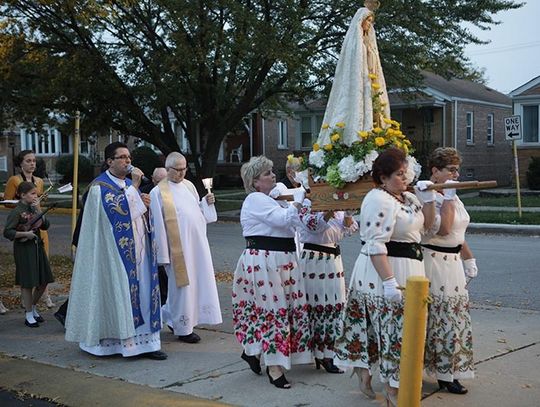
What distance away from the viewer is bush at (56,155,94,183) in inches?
1839

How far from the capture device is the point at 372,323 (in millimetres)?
5277

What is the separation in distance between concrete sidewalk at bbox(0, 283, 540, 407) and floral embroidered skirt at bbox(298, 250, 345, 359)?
0.29 m

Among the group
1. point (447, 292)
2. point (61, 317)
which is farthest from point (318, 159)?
point (61, 317)

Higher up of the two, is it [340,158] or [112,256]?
[340,158]

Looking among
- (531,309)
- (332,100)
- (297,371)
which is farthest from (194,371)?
(531,309)

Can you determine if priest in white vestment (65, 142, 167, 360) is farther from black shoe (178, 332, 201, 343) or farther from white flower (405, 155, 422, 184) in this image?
white flower (405, 155, 422, 184)

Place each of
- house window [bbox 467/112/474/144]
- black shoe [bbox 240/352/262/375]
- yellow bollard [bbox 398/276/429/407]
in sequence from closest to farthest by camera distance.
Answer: yellow bollard [bbox 398/276/429/407], black shoe [bbox 240/352/262/375], house window [bbox 467/112/474/144]

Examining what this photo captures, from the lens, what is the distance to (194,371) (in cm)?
644

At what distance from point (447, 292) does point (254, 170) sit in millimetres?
1857

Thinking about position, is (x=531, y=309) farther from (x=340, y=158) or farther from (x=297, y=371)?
(x=340, y=158)

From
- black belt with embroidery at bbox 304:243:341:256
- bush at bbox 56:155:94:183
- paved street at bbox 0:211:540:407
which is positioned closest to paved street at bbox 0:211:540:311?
paved street at bbox 0:211:540:407

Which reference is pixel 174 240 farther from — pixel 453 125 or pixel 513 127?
pixel 453 125

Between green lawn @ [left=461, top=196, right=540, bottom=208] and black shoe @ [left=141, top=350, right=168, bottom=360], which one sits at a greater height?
green lawn @ [left=461, top=196, right=540, bottom=208]

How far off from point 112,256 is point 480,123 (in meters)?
34.0
